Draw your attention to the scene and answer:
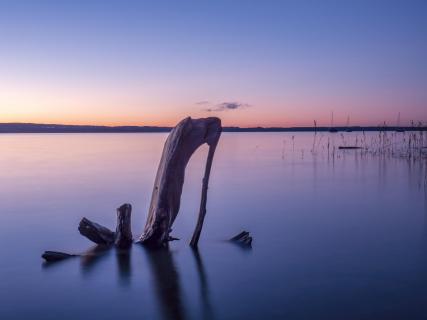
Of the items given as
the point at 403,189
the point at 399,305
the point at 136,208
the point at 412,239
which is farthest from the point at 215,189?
the point at 399,305

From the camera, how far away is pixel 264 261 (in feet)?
27.6

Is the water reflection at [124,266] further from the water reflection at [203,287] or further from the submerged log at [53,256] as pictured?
the water reflection at [203,287]

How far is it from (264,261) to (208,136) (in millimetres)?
2633

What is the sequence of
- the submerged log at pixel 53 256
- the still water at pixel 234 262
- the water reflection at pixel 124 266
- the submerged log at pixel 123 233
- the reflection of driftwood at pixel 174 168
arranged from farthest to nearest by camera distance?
the submerged log at pixel 123 233
the reflection of driftwood at pixel 174 168
the submerged log at pixel 53 256
the water reflection at pixel 124 266
the still water at pixel 234 262

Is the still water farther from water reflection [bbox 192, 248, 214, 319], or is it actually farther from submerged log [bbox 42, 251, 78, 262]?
submerged log [bbox 42, 251, 78, 262]

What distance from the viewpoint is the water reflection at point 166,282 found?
6.12m

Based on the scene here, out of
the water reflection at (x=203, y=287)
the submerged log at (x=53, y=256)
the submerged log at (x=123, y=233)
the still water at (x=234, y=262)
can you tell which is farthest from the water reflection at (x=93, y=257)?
the water reflection at (x=203, y=287)

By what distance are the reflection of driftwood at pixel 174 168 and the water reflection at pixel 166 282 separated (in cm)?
45

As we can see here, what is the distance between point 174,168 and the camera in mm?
8945

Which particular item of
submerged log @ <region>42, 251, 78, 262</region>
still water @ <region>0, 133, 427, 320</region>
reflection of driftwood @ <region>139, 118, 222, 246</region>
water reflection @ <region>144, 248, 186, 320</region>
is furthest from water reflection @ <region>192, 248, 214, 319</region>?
submerged log @ <region>42, 251, 78, 262</region>

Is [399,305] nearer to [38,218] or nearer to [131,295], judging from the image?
[131,295]

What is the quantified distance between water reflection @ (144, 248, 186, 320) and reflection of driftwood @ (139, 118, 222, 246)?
45 cm

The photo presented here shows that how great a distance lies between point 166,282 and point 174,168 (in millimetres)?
2448

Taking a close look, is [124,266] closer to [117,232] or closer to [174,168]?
[117,232]
